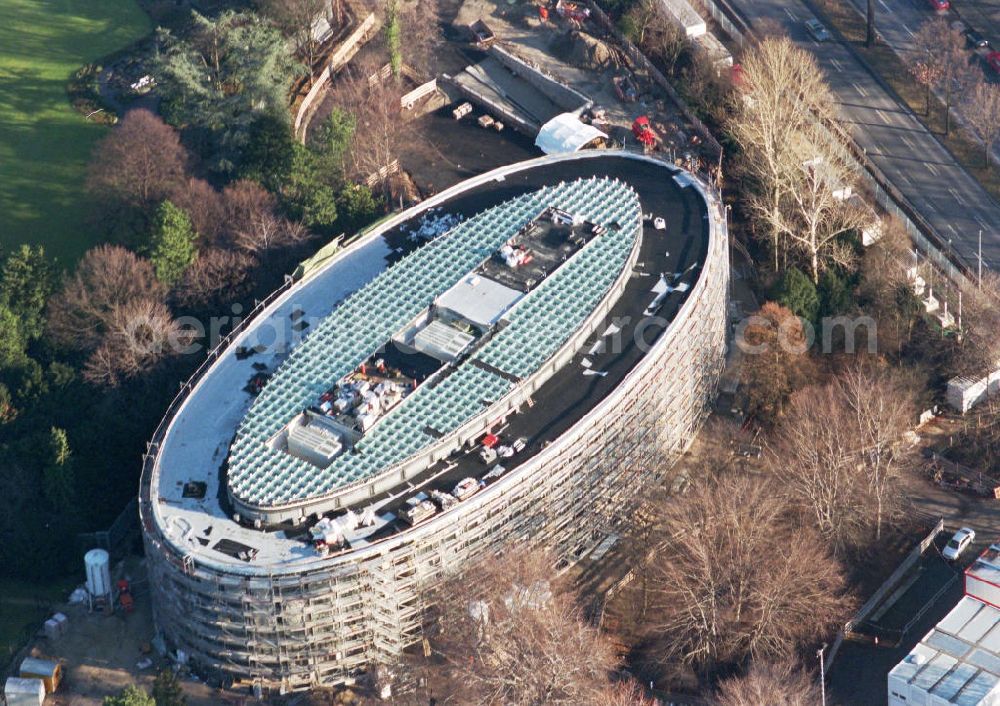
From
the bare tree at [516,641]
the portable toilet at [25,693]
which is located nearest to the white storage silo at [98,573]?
the portable toilet at [25,693]

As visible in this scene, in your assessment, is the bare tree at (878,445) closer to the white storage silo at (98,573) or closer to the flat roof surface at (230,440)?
the flat roof surface at (230,440)

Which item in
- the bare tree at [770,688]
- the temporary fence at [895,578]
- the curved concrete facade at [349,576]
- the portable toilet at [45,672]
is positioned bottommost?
the portable toilet at [45,672]

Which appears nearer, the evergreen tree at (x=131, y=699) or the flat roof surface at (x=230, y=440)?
the evergreen tree at (x=131, y=699)

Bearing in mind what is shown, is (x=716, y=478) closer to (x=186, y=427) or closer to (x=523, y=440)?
(x=523, y=440)

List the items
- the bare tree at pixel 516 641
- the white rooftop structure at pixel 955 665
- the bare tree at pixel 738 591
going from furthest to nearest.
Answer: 1. the bare tree at pixel 738 591
2. the white rooftop structure at pixel 955 665
3. the bare tree at pixel 516 641

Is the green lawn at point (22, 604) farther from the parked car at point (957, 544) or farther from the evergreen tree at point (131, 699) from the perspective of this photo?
the parked car at point (957, 544)

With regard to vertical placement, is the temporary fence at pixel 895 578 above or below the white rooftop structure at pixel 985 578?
below

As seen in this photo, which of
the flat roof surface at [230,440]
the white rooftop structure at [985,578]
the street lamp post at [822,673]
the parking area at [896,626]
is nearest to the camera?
the flat roof surface at [230,440]

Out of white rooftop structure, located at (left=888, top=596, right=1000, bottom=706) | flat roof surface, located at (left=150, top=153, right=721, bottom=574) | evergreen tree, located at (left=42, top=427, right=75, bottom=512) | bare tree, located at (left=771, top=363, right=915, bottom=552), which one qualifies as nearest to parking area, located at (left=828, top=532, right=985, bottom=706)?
white rooftop structure, located at (left=888, top=596, right=1000, bottom=706)
